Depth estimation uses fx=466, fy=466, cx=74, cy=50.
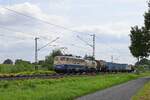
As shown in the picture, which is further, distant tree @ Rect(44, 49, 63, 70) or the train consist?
distant tree @ Rect(44, 49, 63, 70)

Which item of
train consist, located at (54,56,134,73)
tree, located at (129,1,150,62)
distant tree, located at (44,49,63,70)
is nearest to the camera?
train consist, located at (54,56,134,73)

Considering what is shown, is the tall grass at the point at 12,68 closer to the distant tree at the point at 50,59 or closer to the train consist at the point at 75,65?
the train consist at the point at 75,65

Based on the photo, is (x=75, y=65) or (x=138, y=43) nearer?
(x=75, y=65)

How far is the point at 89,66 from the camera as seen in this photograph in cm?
9188

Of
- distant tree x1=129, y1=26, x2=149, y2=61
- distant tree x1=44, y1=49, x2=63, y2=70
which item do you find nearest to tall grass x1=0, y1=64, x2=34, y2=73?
distant tree x1=44, y1=49, x2=63, y2=70

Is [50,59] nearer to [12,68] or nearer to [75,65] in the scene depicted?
[12,68]

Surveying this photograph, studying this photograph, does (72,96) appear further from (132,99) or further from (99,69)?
(99,69)

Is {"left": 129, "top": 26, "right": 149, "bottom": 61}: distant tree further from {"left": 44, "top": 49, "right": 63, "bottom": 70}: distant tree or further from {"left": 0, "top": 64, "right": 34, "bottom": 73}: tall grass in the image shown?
{"left": 44, "top": 49, "right": 63, "bottom": 70}: distant tree

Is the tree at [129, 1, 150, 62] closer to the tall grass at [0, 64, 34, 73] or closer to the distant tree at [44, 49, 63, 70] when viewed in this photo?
the tall grass at [0, 64, 34, 73]

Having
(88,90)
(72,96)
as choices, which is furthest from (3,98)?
(88,90)

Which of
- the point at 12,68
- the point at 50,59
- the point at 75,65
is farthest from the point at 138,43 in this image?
the point at 50,59

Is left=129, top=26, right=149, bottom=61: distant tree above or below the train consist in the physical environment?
above

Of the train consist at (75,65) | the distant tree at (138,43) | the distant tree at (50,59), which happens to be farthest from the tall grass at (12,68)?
the distant tree at (138,43)

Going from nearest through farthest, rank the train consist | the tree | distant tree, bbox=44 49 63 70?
the train consist < the tree < distant tree, bbox=44 49 63 70
